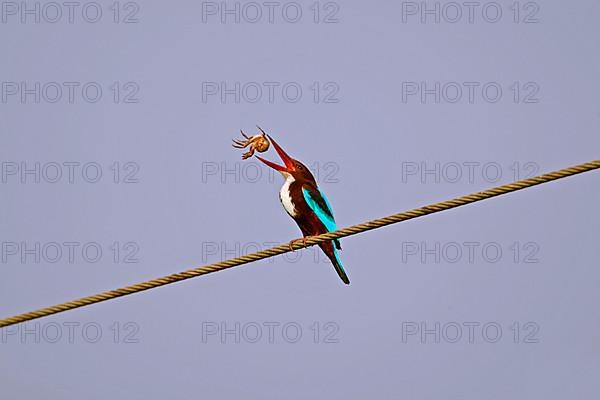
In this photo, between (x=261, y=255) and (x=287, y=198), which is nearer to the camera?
(x=261, y=255)

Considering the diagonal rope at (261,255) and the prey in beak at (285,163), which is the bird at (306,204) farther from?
the diagonal rope at (261,255)

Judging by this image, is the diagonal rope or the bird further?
the bird

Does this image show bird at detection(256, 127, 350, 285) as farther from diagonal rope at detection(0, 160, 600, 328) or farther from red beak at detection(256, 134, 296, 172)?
diagonal rope at detection(0, 160, 600, 328)

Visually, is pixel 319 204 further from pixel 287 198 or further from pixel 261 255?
pixel 261 255

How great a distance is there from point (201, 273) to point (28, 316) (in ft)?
2.33

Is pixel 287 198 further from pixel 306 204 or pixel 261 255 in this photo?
pixel 261 255

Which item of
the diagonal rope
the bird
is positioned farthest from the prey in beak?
the diagonal rope

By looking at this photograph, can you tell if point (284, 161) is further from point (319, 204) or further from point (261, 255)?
point (261, 255)

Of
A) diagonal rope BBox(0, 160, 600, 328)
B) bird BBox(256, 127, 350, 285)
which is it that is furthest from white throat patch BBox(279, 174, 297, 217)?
diagonal rope BBox(0, 160, 600, 328)

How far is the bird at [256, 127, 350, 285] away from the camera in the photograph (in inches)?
245

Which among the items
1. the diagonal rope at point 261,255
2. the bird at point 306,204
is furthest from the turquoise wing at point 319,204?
the diagonal rope at point 261,255

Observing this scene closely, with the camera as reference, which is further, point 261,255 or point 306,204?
point 306,204

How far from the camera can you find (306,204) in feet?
20.4

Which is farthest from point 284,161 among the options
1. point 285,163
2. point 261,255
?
point 261,255
